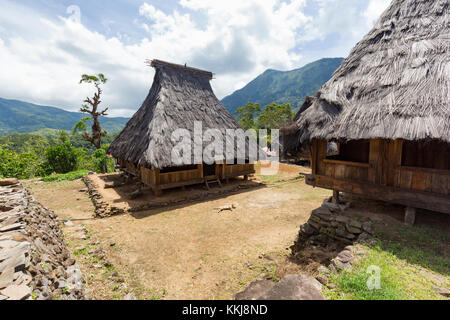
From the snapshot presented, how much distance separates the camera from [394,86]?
5.05m

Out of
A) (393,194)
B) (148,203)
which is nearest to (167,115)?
(148,203)

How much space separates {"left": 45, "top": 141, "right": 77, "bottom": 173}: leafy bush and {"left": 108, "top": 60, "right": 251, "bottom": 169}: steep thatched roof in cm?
565

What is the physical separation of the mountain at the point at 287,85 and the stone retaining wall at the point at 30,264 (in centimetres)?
12625

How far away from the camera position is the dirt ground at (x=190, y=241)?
434 centimetres

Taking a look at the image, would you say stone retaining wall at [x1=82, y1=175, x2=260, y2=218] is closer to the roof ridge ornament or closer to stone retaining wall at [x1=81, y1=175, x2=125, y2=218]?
stone retaining wall at [x1=81, y1=175, x2=125, y2=218]

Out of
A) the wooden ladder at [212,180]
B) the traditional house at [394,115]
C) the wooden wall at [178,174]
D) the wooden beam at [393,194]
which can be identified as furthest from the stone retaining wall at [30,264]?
the wooden ladder at [212,180]

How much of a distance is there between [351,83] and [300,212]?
4.87 metres

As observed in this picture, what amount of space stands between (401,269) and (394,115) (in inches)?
126

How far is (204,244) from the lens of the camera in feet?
19.7

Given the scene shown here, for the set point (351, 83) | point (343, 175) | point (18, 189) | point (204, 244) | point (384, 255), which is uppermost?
point (351, 83)

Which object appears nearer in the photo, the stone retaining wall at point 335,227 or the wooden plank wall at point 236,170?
the stone retaining wall at point 335,227

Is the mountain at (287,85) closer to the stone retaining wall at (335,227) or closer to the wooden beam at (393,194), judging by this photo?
the wooden beam at (393,194)
